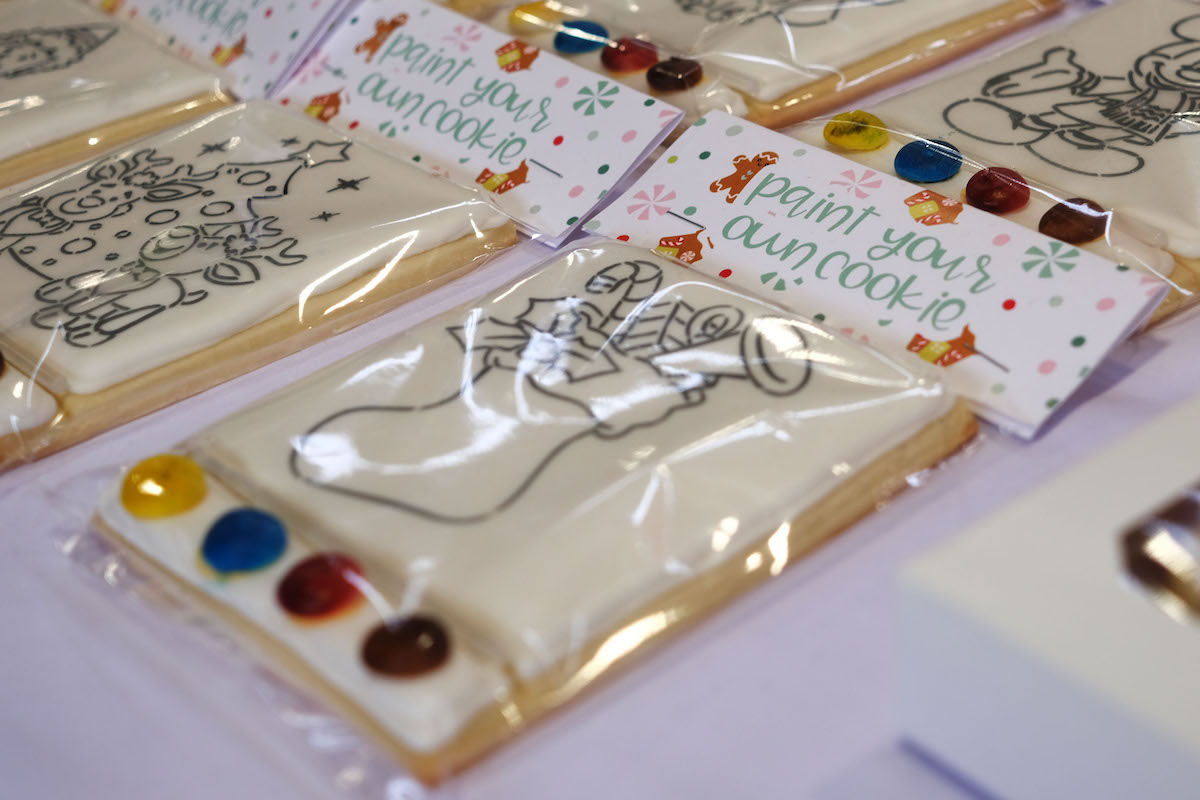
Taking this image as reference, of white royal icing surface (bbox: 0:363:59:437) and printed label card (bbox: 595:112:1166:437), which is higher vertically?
printed label card (bbox: 595:112:1166:437)

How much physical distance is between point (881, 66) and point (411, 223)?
1.89 feet

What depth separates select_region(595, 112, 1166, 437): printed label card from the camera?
83cm

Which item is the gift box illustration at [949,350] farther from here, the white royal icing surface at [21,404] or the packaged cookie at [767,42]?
the white royal icing surface at [21,404]

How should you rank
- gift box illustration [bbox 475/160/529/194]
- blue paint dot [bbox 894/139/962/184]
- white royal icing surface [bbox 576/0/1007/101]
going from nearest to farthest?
blue paint dot [bbox 894/139/962/184]
gift box illustration [bbox 475/160/529/194]
white royal icing surface [bbox 576/0/1007/101]

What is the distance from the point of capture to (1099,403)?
87 centimetres

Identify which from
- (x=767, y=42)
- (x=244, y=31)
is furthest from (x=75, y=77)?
(x=767, y=42)

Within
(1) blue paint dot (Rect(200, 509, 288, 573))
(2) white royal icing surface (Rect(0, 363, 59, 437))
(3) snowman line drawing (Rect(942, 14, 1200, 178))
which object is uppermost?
(3) snowman line drawing (Rect(942, 14, 1200, 178))

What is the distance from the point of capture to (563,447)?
0.77 meters

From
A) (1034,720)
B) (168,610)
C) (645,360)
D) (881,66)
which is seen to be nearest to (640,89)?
(881,66)

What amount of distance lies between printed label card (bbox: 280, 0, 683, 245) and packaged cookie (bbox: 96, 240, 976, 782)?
24cm

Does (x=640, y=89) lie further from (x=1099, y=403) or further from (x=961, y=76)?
(x=1099, y=403)

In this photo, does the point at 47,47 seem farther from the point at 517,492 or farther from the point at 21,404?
the point at 517,492

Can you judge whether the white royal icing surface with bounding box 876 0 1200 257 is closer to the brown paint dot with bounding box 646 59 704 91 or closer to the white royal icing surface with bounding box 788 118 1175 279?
the white royal icing surface with bounding box 788 118 1175 279

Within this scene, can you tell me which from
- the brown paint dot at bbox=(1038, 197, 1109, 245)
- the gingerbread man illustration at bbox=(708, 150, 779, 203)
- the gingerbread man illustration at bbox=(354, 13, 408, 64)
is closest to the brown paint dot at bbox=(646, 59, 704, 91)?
the gingerbread man illustration at bbox=(708, 150, 779, 203)
